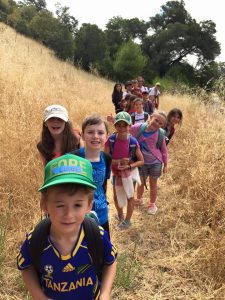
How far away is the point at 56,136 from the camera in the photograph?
9.48 ft

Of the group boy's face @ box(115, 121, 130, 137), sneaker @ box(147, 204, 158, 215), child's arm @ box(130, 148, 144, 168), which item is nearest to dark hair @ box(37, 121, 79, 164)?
boy's face @ box(115, 121, 130, 137)

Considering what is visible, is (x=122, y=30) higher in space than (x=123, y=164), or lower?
higher

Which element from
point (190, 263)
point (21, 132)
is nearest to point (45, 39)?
point (21, 132)

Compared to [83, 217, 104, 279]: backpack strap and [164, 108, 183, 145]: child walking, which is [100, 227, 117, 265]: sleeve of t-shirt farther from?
[164, 108, 183, 145]: child walking

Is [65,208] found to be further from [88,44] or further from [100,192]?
[88,44]

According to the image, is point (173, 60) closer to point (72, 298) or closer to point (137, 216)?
point (137, 216)

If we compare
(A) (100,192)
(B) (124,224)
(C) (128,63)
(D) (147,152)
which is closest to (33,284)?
(A) (100,192)

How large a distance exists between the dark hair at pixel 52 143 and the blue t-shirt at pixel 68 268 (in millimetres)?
1432

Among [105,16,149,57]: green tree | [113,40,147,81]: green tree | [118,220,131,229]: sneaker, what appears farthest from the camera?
[105,16,149,57]: green tree

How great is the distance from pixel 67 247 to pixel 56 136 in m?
1.59

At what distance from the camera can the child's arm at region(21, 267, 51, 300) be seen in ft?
4.67

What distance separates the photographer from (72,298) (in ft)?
4.94

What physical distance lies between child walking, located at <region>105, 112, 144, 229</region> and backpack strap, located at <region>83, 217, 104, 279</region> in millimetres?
2018

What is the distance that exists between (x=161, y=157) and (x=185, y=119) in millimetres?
4792
